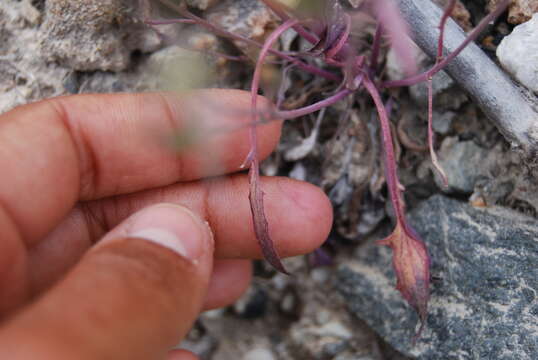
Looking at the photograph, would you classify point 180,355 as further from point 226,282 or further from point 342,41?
point 342,41

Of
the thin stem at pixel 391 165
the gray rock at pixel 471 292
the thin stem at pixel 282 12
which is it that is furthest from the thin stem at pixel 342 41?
the gray rock at pixel 471 292

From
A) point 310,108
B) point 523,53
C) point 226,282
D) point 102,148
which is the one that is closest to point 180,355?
point 226,282

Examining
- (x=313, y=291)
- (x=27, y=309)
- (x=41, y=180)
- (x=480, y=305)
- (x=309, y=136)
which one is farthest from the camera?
(x=313, y=291)

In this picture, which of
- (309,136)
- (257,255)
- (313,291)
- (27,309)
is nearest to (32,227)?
(27,309)

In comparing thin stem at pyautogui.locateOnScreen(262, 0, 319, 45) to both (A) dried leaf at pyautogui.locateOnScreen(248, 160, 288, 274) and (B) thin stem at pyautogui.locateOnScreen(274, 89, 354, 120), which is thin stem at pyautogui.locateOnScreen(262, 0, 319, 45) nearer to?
(B) thin stem at pyautogui.locateOnScreen(274, 89, 354, 120)

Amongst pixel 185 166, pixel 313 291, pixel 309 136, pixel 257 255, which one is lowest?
pixel 313 291

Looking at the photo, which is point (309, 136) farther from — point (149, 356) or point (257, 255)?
point (149, 356)
